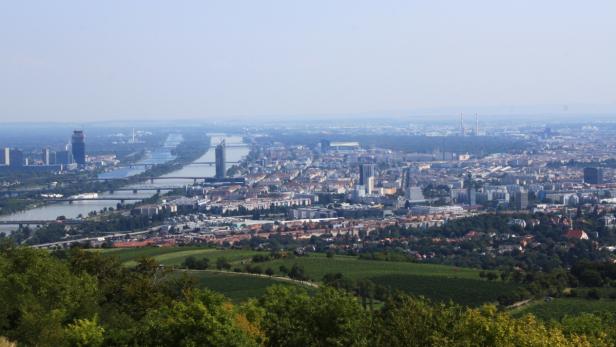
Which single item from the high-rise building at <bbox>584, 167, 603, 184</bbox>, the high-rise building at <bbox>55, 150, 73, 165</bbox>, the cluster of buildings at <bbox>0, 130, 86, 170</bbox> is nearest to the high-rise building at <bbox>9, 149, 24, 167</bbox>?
the cluster of buildings at <bbox>0, 130, 86, 170</bbox>

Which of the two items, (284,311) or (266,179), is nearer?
(284,311)

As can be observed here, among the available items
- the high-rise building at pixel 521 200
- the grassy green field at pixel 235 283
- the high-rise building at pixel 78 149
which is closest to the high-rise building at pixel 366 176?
the high-rise building at pixel 521 200

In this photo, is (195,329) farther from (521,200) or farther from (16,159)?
(16,159)

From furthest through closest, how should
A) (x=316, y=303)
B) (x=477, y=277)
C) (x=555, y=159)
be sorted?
1. (x=555, y=159)
2. (x=477, y=277)
3. (x=316, y=303)

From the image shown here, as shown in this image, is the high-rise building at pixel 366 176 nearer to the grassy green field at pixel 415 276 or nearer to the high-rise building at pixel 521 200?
the high-rise building at pixel 521 200

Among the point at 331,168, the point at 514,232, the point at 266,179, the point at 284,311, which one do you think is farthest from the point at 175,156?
the point at 284,311

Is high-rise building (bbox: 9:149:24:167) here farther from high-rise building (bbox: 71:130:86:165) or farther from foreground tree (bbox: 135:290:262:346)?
foreground tree (bbox: 135:290:262:346)

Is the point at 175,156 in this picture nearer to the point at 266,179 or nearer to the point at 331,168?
the point at 331,168
